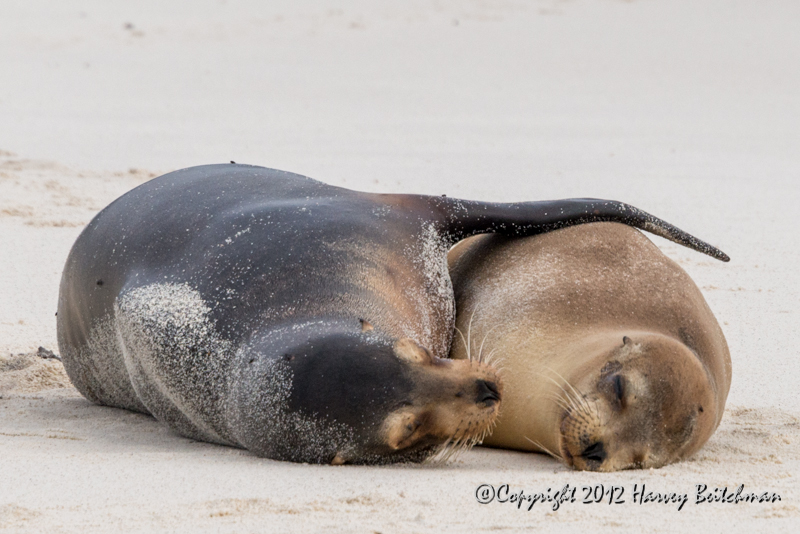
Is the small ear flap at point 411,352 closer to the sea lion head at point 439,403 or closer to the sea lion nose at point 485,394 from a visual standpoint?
the sea lion head at point 439,403

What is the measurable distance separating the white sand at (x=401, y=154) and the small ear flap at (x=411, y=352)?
347mm

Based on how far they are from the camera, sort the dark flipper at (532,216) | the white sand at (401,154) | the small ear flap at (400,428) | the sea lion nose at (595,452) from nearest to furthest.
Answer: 1. the white sand at (401,154)
2. the small ear flap at (400,428)
3. the sea lion nose at (595,452)
4. the dark flipper at (532,216)

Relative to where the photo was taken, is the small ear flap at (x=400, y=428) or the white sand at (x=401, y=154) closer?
the white sand at (x=401, y=154)

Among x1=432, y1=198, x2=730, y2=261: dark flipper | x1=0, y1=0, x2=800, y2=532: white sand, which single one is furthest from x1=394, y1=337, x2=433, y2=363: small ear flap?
x1=432, y1=198, x2=730, y2=261: dark flipper

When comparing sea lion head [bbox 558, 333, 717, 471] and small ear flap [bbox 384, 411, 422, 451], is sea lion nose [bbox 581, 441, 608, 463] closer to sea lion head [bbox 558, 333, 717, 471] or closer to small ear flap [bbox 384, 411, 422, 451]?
sea lion head [bbox 558, 333, 717, 471]

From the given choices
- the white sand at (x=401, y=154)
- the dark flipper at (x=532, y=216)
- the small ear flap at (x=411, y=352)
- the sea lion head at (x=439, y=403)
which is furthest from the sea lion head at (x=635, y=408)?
the dark flipper at (x=532, y=216)

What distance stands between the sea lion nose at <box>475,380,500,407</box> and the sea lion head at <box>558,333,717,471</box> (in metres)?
0.37

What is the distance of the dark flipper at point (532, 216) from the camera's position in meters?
4.42

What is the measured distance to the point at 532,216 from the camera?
4.56 m

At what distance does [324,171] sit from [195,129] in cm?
300

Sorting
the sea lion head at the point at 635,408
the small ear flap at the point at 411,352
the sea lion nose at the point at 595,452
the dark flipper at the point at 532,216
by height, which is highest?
the dark flipper at the point at 532,216

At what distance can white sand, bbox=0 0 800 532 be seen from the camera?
2990mm

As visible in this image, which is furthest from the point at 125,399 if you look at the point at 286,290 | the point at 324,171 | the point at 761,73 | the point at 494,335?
the point at 761,73

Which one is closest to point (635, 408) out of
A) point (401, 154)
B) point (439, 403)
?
point (439, 403)
